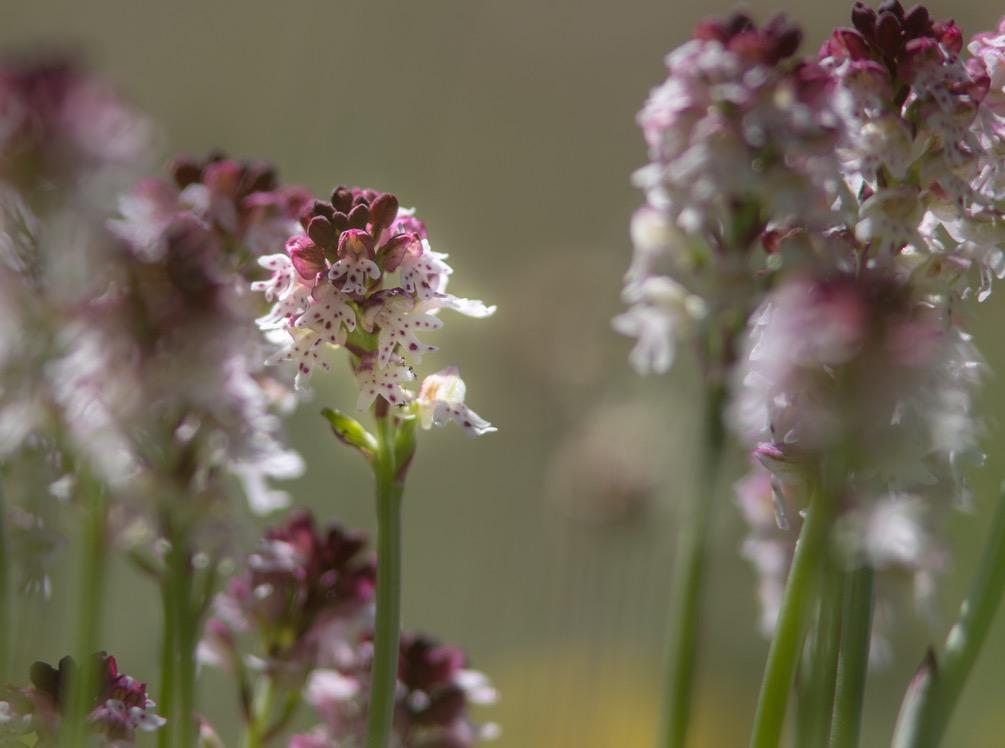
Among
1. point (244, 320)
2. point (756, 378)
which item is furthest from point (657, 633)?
point (244, 320)

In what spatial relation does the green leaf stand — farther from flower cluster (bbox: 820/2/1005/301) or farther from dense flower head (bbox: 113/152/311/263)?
flower cluster (bbox: 820/2/1005/301)

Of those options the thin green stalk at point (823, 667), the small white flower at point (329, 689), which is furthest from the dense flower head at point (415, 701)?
the thin green stalk at point (823, 667)

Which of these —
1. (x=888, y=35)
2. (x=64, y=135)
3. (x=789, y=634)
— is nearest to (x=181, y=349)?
(x=64, y=135)

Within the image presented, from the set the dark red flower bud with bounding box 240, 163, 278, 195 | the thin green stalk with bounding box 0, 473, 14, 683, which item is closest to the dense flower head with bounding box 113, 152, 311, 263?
the dark red flower bud with bounding box 240, 163, 278, 195

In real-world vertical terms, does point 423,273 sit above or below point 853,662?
above

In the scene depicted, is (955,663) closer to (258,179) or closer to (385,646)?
(385,646)

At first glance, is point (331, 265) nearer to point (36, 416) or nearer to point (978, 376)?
point (36, 416)

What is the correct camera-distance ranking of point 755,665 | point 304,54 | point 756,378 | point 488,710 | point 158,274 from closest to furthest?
point 158,274 < point 756,378 < point 755,665 < point 488,710 < point 304,54
